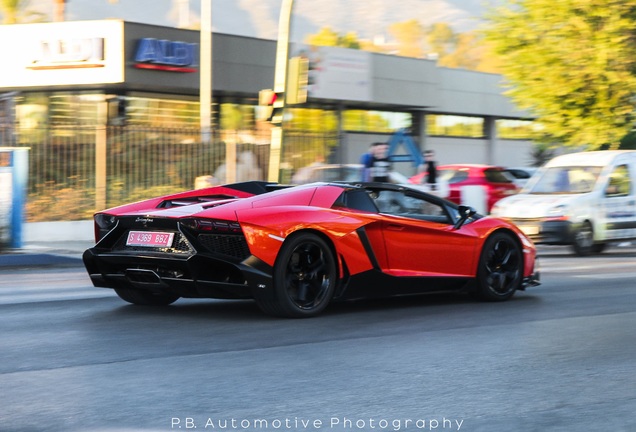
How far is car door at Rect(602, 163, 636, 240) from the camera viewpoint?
775 inches

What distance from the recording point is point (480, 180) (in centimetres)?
2639

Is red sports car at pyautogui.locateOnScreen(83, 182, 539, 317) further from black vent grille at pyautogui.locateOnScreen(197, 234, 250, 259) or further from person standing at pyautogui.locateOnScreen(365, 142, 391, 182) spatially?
person standing at pyautogui.locateOnScreen(365, 142, 391, 182)

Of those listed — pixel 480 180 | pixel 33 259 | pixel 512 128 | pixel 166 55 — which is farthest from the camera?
pixel 512 128

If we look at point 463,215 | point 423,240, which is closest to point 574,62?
point 463,215

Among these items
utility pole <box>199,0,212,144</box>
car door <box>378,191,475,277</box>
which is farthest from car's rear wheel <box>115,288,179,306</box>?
utility pole <box>199,0,212,144</box>

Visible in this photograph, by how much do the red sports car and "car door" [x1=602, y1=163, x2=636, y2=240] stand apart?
9.94 metres

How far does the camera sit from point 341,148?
26984 mm

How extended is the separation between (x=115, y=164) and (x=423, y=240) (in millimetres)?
14607

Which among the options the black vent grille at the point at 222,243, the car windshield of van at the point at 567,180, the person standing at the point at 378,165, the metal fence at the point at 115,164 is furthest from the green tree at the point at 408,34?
the black vent grille at the point at 222,243

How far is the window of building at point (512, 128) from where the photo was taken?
46.1m

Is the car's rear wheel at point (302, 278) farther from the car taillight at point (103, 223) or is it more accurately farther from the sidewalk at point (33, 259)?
the sidewalk at point (33, 259)

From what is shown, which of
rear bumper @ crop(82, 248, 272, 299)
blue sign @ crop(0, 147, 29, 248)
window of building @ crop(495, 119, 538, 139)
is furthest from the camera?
window of building @ crop(495, 119, 538, 139)

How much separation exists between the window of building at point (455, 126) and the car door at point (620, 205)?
2119 centimetres

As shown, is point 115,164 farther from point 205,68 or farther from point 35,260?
point 35,260
